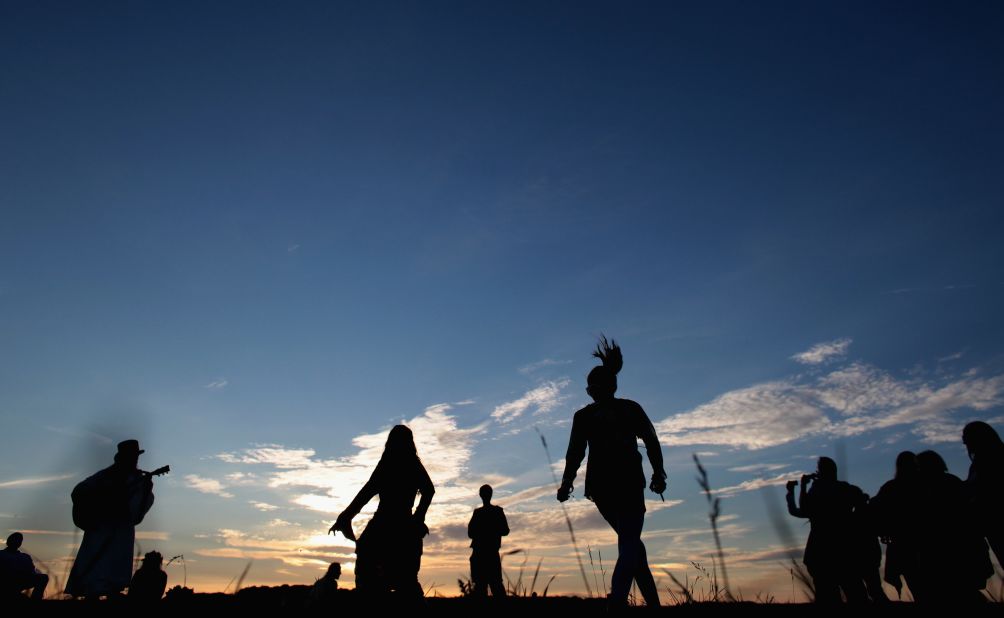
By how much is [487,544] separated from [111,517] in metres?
4.88

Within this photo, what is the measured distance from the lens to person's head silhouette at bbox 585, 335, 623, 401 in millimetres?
5059

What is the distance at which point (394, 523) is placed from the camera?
17.3ft

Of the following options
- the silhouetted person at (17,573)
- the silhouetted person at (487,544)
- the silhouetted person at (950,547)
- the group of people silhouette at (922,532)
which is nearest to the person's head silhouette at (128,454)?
the silhouetted person at (17,573)

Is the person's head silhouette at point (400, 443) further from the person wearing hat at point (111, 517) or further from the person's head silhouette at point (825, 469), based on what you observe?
the person's head silhouette at point (825, 469)

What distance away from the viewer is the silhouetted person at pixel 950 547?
5.02 metres

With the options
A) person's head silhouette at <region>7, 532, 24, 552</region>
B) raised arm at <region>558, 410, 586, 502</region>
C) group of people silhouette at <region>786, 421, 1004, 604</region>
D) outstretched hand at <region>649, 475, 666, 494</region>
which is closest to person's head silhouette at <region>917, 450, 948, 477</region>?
group of people silhouette at <region>786, 421, 1004, 604</region>

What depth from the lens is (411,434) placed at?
5660 millimetres

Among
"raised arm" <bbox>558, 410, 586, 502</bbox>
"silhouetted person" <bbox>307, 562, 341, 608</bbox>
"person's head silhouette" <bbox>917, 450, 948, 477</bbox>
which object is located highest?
"raised arm" <bbox>558, 410, 586, 502</bbox>

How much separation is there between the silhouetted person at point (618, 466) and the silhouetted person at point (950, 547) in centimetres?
241

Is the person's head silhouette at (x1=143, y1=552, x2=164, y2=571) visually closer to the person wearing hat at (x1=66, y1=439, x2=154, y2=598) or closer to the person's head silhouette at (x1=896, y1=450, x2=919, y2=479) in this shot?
the person wearing hat at (x1=66, y1=439, x2=154, y2=598)

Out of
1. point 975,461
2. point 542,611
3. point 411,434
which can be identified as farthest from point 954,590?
point 411,434

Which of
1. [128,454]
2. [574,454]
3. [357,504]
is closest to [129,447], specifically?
[128,454]

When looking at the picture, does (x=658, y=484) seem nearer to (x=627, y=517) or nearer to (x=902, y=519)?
(x=627, y=517)

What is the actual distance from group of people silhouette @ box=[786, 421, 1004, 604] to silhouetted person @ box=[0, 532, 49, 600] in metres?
9.70
